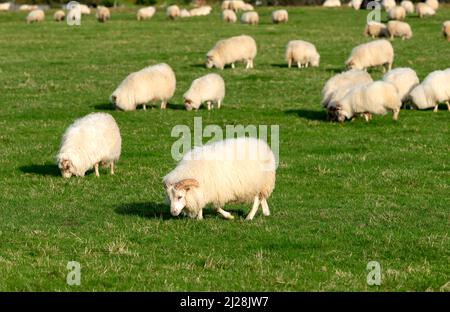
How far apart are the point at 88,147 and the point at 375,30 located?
29.8 metres

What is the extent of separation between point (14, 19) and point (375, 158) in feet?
141

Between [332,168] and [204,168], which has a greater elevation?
[204,168]

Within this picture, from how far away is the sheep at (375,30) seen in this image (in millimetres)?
44344

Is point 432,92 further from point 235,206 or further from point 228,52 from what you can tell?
point 235,206

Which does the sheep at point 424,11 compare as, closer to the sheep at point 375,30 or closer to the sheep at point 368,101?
the sheep at point 375,30

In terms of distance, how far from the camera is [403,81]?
2498 cm

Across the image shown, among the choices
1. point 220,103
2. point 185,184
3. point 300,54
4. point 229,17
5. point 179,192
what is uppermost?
point 185,184

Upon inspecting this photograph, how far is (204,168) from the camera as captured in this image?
12.8m

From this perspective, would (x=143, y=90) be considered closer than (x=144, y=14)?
Yes

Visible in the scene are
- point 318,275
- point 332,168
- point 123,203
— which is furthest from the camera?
point 332,168

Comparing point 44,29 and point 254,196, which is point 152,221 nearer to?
point 254,196

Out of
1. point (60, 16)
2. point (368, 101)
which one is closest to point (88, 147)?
point (368, 101)
